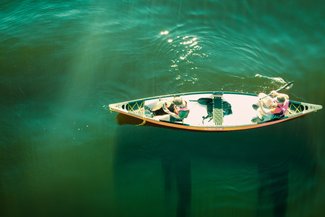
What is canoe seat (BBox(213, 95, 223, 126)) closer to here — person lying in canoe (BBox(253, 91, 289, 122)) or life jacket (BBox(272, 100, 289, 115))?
person lying in canoe (BBox(253, 91, 289, 122))

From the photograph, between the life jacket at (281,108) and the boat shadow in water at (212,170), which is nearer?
the boat shadow in water at (212,170)

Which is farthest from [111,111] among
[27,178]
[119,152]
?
[27,178]

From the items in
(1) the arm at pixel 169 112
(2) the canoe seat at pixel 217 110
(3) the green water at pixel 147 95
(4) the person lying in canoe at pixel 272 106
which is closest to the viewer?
(3) the green water at pixel 147 95

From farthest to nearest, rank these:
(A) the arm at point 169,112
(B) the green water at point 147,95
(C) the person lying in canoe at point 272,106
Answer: (A) the arm at point 169,112, (C) the person lying in canoe at point 272,106, (B) the green water at point 147,95

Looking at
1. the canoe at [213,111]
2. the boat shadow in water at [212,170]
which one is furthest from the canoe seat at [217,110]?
the boat shadow in water at [212,170]

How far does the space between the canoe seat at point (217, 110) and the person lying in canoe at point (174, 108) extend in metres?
1.37

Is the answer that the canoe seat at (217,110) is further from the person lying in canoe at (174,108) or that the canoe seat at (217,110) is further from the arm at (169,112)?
the arm at (169,112)

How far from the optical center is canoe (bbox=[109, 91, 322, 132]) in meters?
15.7

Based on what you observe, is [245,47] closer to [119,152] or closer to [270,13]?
[270,13]

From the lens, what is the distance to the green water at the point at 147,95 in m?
14.9

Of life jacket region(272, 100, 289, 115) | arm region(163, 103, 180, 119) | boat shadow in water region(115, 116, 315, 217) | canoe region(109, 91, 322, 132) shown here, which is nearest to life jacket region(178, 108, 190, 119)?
arm region(163, 103, 180, 119)

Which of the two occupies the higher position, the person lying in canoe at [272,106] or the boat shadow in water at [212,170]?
the person lying in canoe at [272,106]

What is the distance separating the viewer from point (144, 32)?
1997 centimetres

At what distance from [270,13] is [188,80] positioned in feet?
22.4
